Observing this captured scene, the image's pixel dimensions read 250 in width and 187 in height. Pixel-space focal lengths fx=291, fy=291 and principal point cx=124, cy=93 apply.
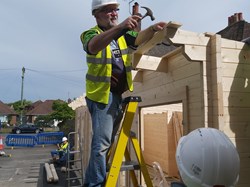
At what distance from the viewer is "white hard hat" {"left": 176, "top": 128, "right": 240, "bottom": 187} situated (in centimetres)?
155

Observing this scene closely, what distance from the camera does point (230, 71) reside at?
310cm

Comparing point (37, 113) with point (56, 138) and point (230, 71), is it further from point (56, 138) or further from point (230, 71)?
point (230, 71)

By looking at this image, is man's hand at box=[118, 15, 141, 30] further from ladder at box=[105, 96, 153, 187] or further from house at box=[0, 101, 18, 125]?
house at box=[0, 101, 18, 125]

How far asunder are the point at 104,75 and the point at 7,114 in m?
65.3

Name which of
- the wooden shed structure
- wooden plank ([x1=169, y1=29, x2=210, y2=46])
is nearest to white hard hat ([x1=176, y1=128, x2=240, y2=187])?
the wooden shed structure

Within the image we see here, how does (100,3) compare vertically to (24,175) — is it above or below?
above

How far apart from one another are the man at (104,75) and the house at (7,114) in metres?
64.4

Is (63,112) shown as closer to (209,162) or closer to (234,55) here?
(234,55)

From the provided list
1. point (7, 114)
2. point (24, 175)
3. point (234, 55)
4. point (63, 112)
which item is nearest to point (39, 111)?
point (7, 114)

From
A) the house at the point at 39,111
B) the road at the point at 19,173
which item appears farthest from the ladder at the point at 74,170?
the house at the point at 39,111

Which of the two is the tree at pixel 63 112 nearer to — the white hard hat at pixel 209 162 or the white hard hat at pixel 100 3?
the white hard hat at pixel 100 3

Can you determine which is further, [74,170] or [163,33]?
[74,170]

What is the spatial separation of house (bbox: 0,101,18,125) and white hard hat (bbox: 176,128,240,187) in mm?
65357

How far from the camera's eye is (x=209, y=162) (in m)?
1.55
